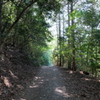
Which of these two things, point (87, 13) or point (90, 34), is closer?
point (87, 13)

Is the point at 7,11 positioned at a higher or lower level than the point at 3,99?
higher

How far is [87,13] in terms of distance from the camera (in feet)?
31.0

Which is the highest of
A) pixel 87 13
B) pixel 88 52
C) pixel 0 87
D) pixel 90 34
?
pixel 87 13

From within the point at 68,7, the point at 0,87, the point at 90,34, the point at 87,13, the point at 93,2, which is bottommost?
the point at 0,87

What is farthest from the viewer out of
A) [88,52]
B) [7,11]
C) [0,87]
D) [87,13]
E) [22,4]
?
[88,52]

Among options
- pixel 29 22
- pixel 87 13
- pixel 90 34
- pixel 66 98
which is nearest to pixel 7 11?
pixel 29 22

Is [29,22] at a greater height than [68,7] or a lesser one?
lesser

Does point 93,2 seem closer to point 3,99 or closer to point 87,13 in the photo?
point 87,13

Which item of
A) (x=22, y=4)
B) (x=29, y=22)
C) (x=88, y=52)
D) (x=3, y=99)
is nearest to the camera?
(x=3, y=99)

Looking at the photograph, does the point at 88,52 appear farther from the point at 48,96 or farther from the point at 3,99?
the point at 3,99

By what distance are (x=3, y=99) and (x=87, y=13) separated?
8.50 m

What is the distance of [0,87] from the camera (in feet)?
20.5

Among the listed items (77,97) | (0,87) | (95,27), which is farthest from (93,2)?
(0,87)

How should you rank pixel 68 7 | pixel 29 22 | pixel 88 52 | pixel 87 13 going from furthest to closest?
pixel 68 7
pixel 29 22
pixel 88 52
pixel 87 13
